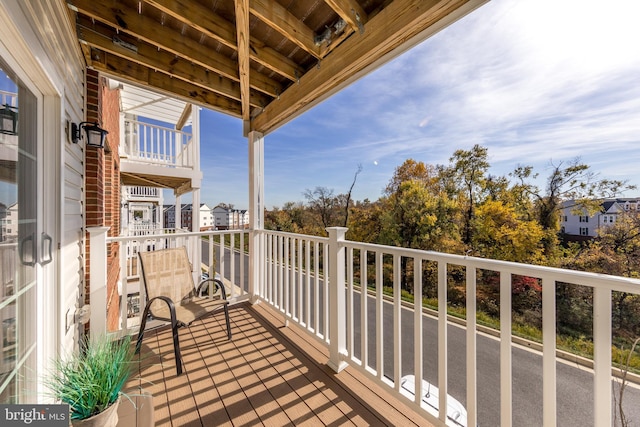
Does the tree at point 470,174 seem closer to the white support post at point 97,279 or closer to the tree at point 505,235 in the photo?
the tree at point 505,235

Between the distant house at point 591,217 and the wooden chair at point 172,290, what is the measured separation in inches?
344

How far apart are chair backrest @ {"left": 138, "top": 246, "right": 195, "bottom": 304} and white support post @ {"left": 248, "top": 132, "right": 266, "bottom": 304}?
35.6 inches

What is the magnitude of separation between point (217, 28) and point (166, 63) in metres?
0.92

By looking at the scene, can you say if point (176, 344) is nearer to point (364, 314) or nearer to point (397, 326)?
point (364, 314)

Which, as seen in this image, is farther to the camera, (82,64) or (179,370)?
(82,64)

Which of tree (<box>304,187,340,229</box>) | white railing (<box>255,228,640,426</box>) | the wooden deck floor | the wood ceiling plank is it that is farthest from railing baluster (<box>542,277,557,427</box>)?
tree (<box>304,187,340,229</box>)

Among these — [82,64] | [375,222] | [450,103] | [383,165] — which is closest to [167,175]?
[82,64]

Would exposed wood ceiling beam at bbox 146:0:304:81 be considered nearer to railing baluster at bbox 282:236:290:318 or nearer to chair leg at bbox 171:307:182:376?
railing baluster at bbox 282:236:290:318

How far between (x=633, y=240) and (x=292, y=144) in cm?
1445

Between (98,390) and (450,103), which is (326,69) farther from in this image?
(450,103)

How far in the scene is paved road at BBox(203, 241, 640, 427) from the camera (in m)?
3.13

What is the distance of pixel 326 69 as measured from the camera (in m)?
2.39
